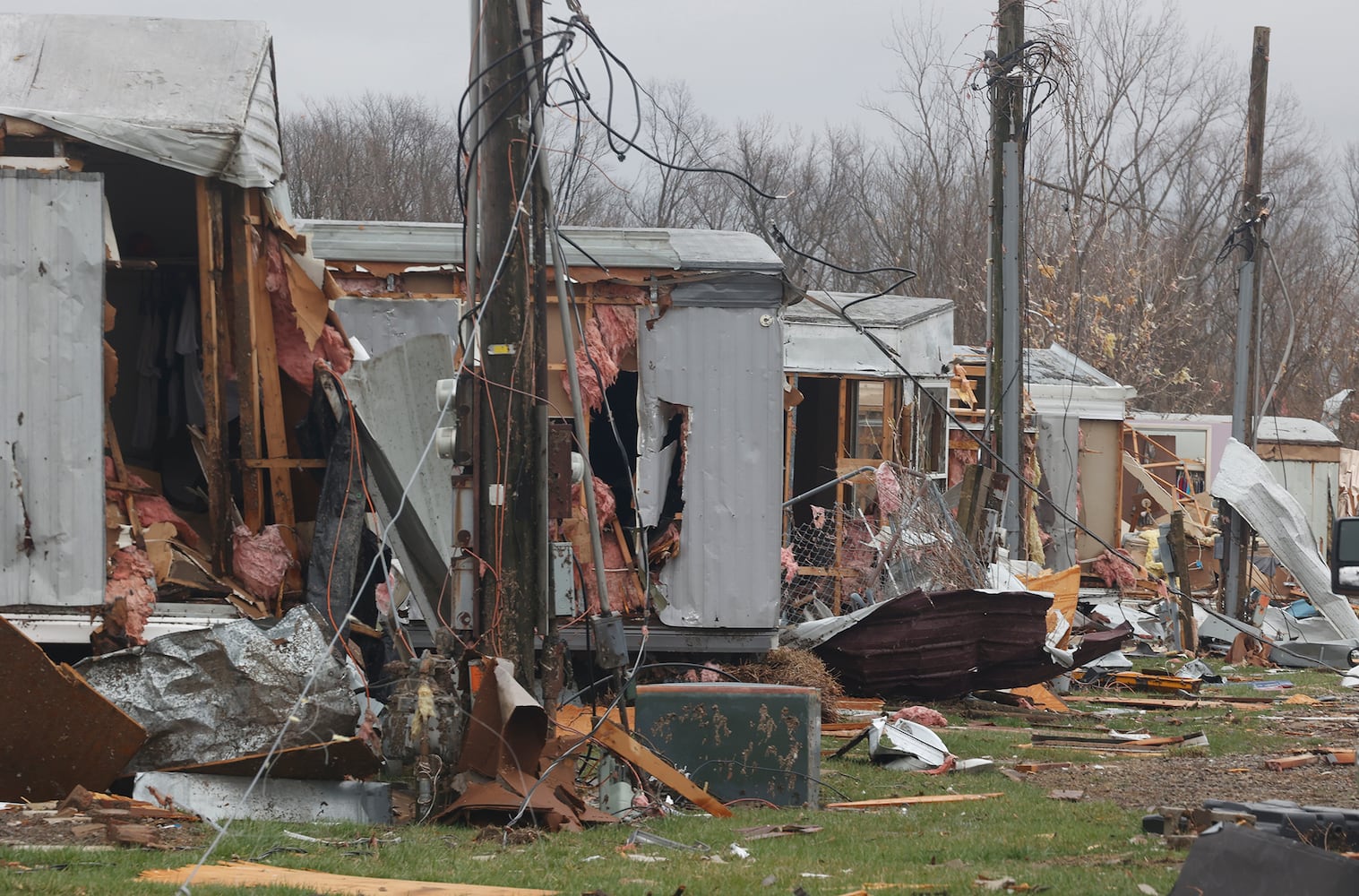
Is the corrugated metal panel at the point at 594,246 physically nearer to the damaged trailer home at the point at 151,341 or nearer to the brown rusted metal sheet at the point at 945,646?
the damaged trailer home at the point at 151,341

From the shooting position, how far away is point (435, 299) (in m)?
13.3

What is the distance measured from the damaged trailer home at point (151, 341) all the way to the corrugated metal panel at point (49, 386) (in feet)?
0.04

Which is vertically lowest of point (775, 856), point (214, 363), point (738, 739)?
point (775, 856)

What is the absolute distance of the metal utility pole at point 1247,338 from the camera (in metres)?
20.5

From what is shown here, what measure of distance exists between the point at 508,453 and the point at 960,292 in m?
37.9

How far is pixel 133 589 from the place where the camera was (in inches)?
384

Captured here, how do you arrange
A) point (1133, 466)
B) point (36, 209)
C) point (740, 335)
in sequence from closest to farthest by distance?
point (36, 209) < point (740, 335) < point (1133, 466)

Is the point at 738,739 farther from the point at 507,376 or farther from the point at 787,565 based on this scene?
the point at 787,565

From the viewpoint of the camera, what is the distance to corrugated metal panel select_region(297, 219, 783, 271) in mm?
12766

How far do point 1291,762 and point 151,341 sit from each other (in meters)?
9.11

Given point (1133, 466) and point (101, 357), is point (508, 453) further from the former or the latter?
point (1133, 466)

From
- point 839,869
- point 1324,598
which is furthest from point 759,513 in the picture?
point 1324,598

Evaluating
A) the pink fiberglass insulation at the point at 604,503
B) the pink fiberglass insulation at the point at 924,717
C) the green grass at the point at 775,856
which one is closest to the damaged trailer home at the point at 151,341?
the pink fiberglass insulation at the point at 604,503

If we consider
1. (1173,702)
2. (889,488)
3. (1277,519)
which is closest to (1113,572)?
(1277,519)
